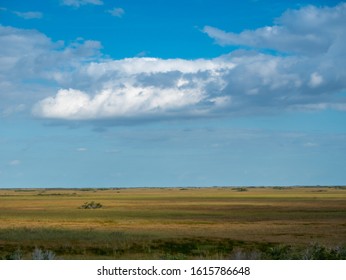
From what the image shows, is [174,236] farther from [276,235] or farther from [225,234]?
[276,235]

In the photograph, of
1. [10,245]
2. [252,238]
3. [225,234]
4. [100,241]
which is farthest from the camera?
[225,234]

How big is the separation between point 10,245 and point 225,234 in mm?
17840

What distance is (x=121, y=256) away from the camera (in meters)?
30.2
